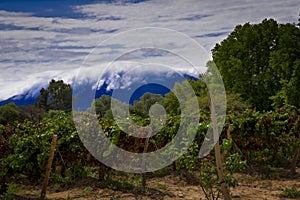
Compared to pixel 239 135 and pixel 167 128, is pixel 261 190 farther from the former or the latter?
pixel 167 128

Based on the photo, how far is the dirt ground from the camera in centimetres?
597

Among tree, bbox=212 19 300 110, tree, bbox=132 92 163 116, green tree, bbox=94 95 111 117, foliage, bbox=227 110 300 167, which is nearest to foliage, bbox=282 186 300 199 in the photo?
foliage, bbox=227 110 300 167

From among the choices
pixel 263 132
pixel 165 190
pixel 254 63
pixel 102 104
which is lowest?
pixel 165 190

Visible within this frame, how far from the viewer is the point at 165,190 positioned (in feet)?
21.0

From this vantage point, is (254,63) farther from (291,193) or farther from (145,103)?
(145,103)

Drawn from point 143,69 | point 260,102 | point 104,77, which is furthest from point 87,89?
point 260,102

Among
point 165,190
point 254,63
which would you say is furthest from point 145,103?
point 254,63

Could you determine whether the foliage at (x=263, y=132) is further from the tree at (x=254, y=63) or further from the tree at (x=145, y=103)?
the tree at (x=254, y=63)

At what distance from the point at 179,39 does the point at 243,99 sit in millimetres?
20372

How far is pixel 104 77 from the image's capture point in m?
5.06

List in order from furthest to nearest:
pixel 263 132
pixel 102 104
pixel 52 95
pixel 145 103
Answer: pixel 52 95, pixel 263 132, pixel 145 103, pixel 102 104

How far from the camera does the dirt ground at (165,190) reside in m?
5.97

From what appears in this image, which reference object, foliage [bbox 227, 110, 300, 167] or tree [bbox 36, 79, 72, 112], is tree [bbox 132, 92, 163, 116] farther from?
tree [bbox 36, 79, 72, 112]

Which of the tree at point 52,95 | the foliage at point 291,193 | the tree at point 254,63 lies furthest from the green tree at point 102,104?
the tree at point 52,95
